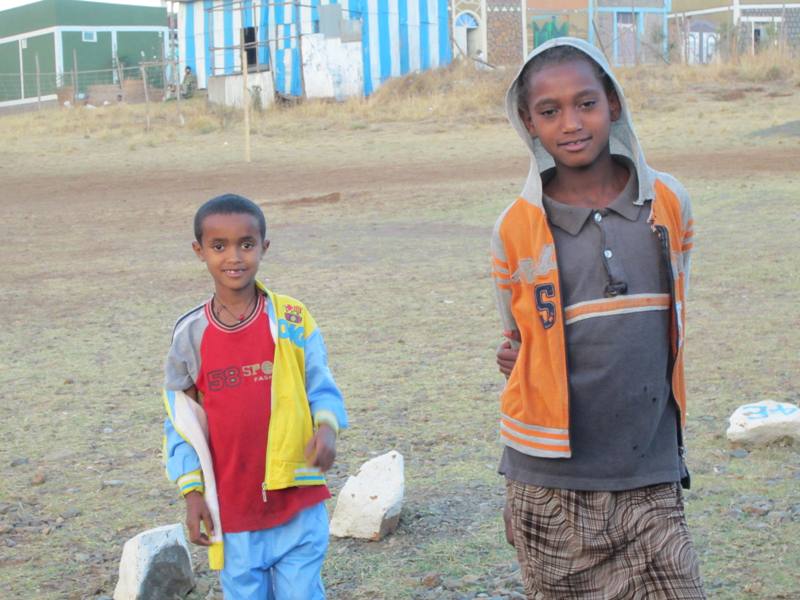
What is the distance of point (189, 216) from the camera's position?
13.6 meters

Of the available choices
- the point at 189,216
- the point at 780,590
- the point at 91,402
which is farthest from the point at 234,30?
the point at 780,590

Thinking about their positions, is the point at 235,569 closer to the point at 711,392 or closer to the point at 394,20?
the point at 711,392

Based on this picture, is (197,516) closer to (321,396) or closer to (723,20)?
(321,396)

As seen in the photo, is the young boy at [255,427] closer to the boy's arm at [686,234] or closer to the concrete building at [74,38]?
the boy's arm at [686,234]

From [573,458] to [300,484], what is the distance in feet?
2.45

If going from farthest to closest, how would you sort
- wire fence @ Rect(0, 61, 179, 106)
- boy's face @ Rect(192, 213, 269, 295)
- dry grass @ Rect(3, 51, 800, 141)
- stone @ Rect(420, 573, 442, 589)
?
wire fence @ Rect(0, 61, 179, 106) < dry grass @ Rect(3, 51, 800, 141) < stone @ Rect(420, 573, 442, 589) < boy's face @ Rect(192, 213, 269, 295)

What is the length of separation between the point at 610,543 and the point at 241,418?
944 millimetres

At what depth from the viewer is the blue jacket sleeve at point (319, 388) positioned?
2.85 metres

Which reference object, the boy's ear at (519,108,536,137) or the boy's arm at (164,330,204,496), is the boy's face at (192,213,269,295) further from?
the boy's ear at (519,108,536,137)

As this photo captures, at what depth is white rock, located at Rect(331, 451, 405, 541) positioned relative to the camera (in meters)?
3.86

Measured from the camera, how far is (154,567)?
345cm

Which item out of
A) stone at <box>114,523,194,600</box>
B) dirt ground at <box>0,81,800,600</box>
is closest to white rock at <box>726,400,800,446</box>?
dirt ground at <box>0,81,800,600</box>

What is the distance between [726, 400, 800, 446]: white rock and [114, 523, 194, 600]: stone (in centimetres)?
230

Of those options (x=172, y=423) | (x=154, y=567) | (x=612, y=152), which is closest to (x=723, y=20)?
(x=154, y=567)
